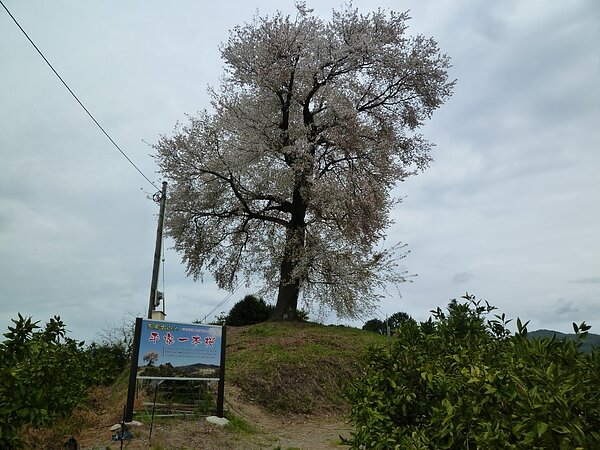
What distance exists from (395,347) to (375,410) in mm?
663

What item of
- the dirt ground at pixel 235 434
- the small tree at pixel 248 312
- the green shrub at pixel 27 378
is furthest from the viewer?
the small tree at pixel 248 312

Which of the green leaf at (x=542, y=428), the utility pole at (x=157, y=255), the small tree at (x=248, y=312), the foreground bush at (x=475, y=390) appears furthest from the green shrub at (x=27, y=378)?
the small tree at (x=248, y=312)

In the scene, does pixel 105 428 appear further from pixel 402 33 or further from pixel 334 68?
pixel 402 33

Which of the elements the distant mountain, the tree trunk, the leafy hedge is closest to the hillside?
the tree trunk

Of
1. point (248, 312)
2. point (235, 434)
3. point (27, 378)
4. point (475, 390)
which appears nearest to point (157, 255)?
point (248, 312)

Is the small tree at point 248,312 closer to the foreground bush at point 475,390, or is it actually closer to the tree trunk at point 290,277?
the tree trunk at point 290,277

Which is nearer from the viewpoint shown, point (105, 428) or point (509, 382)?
point (509, 382)

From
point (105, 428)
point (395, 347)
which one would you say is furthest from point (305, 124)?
point (395, 347)

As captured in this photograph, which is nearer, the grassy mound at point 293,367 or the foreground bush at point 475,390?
the foreground bush at point 475,390

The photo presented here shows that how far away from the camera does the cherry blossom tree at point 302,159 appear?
55.1ft

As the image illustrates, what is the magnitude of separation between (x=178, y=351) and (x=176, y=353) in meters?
0.05

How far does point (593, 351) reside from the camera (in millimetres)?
2852

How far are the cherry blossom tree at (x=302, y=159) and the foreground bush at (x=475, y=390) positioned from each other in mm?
11614

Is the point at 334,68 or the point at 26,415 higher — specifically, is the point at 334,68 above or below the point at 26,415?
above
